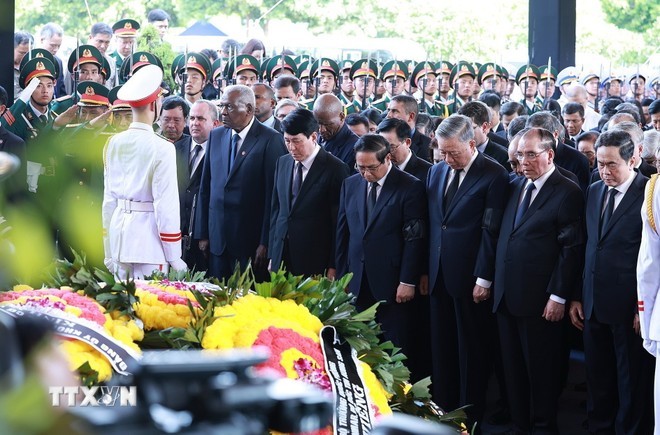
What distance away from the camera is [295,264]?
7.25 metres

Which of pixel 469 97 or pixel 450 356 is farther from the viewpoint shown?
pixel 469 97

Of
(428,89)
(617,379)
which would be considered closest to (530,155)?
(617,379)

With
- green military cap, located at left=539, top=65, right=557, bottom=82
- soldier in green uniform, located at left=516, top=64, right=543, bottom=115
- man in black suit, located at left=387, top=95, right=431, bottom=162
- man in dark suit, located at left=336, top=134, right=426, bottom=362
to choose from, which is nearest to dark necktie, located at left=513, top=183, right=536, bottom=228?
man in dark suit, located at left=336, top=134, right=426, bottom=362

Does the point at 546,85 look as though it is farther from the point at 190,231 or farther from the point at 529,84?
the point at 190,231

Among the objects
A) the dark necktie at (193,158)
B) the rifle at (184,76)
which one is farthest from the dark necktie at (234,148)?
the rifle at (184,76)

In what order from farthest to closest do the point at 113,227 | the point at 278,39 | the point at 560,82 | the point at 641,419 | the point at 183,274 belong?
the point at 278,39, the point at 560,82, the point at 113,227, the point at 641,419, the point at 183,274

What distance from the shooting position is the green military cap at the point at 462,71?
12.7 meters

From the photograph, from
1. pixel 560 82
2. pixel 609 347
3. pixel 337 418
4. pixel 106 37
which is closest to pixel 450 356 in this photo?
pixel 609 347

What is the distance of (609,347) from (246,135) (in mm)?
2882

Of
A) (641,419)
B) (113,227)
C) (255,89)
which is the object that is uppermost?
(255,89)

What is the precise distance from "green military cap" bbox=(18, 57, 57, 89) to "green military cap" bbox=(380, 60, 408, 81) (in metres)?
4.46

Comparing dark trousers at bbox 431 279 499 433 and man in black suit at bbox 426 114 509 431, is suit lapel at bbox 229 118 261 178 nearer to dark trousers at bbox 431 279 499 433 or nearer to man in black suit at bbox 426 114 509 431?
man in black suit at bbox 426 114 509 431

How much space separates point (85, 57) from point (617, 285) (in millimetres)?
5647

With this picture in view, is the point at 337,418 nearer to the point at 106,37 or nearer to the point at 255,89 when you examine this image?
the point at 255,89
